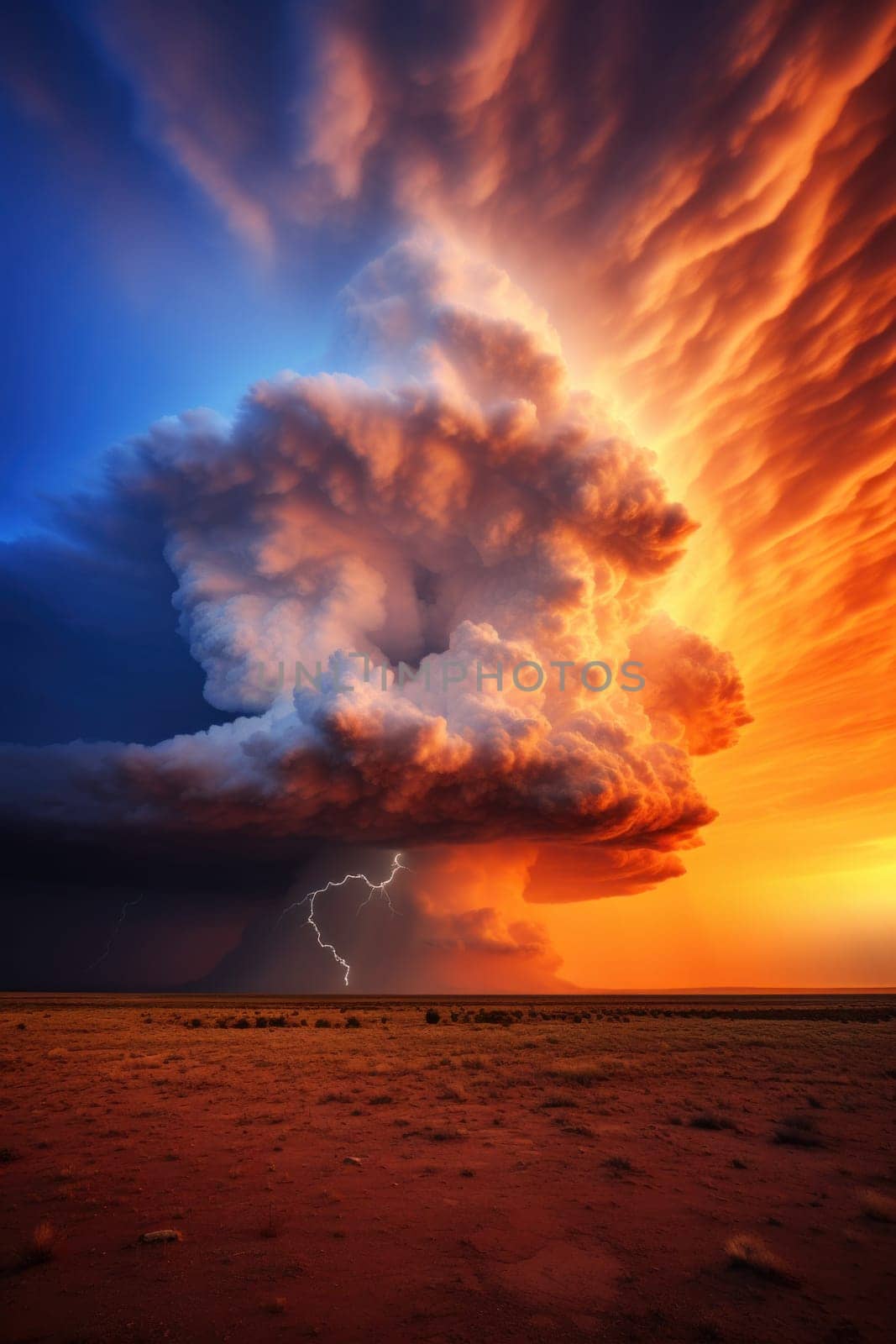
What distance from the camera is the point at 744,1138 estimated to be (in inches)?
661

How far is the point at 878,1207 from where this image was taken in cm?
1152

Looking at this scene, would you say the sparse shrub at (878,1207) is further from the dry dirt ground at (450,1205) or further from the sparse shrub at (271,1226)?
the sparse shrub at (271,1226)

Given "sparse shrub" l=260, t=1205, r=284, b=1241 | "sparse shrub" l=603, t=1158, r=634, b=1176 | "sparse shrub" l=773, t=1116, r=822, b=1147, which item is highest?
"sparse shrub" l=773, t=1116, r=822, b=1147

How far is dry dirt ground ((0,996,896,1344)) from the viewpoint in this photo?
27.1 feet

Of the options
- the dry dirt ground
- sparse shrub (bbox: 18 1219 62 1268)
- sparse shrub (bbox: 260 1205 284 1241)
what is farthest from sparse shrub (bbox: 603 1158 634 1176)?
sparse shrub (bbox: 18 1219 62 1268)

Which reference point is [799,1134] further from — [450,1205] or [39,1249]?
[39,1249]

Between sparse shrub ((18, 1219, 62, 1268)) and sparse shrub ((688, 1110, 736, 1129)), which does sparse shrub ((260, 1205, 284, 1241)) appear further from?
→ sparse shrub ((688, 1110, 736, 1129))

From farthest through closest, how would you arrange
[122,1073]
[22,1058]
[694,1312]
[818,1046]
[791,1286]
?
[818,1046], [22,1058], [122,1073], [791,1286], [694,1312]

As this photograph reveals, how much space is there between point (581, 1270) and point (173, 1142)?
1145 cm

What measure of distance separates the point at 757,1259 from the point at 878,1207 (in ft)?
13.2

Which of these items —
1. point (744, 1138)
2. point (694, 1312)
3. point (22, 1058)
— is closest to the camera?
point (694, 1312)

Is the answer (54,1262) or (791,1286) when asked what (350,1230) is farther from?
(791,1286)

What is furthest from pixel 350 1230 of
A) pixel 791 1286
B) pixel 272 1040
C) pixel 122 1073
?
pixel 272 1040

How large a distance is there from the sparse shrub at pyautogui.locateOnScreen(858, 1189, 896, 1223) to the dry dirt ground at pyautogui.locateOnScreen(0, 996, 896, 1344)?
0.05 meters
